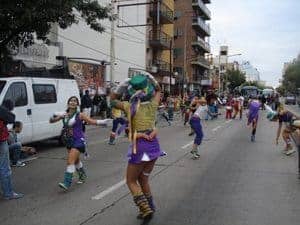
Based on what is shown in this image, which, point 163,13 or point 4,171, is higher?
point 163,13

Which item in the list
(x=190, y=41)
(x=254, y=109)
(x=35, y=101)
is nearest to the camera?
(x=35, y=101)

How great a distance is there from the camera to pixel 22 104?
14453mm

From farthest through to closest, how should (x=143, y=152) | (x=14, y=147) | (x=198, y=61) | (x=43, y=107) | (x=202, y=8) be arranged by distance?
(x=202, y=8)
(x=198, y=61)
(x=43, y=107)
(x=14, y=147)
(x=143, y=152)

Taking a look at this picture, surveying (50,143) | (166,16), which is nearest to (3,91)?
(50,143)

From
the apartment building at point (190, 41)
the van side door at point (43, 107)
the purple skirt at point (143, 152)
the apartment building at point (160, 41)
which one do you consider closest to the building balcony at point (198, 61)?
the apartment building at point (190, 41)

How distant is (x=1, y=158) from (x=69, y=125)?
4.40 ft

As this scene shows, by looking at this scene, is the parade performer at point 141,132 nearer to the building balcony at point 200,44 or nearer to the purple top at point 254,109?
the purple top at point 254,109

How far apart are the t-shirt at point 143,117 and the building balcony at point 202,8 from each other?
3140 inches

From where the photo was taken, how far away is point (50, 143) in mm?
17562

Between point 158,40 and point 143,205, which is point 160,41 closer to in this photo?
point 158,40

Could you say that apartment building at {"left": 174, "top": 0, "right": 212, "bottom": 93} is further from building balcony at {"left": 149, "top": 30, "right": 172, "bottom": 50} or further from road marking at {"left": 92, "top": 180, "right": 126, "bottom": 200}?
road marking at {"left": 92, "top": 180, "right": 126, "bottom": 200}

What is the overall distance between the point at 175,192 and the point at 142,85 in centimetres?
290

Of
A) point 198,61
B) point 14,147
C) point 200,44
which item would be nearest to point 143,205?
point 14,147

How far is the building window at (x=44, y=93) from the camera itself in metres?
15.1
